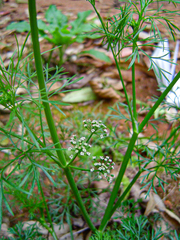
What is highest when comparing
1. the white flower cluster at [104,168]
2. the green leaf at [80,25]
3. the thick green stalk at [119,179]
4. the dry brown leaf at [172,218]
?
the green leaf at [80,25]

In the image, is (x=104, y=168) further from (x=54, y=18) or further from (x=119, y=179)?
(x=54, y=18)

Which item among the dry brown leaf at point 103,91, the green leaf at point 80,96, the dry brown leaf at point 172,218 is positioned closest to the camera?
the dry brown leaf at point 172,218

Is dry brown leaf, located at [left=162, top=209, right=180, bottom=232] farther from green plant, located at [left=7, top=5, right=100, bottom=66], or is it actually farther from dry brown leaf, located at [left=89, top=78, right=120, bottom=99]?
green plant, located at [left=7, top=5, right=100, bottom=66]

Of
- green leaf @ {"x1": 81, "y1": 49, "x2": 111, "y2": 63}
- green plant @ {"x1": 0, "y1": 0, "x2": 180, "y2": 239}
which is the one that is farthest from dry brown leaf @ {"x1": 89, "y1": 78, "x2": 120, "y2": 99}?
green plant @ {"x1": 0, "y1": 0, "x2": 180, "y2": 239}

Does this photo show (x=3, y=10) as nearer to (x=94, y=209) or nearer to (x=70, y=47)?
(x=70, y=47)

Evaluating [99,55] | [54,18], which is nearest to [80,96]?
[99,55]

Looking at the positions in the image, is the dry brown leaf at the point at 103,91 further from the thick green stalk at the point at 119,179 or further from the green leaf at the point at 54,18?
the thick green stalk at the point at 119,179

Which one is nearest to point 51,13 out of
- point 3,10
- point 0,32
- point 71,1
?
point 0,32

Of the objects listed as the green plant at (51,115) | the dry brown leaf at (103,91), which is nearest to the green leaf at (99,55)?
the dry brown leaf at (103,91)
